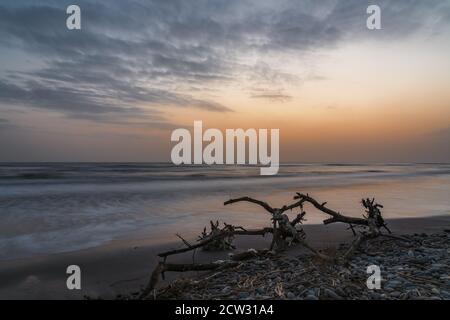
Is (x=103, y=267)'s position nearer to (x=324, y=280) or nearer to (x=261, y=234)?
(x=261, y=234)

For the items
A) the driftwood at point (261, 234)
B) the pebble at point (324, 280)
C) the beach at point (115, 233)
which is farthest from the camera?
the beach at point (115, 233)

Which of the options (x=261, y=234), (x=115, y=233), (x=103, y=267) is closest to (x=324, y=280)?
(x=261, y=234)

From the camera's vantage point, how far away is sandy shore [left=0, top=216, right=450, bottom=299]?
5.25 meters

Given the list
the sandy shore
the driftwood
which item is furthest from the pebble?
the sandy shore

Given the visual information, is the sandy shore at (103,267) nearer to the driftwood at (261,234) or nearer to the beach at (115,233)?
the beach at (115,233)

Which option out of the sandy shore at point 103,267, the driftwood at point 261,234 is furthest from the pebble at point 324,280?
the sandy shore at point 103,267

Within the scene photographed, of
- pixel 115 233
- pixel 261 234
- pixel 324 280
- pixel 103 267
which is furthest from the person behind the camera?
pixel 115 233

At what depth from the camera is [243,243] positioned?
7902 mm

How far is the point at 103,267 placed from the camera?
639 cm

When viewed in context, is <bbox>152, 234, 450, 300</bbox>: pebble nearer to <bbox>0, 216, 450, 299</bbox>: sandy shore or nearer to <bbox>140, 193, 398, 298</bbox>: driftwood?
<bbox>140, 193, 398, 298</bbox>: driftwood

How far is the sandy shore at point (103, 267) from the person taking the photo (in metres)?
5.25
